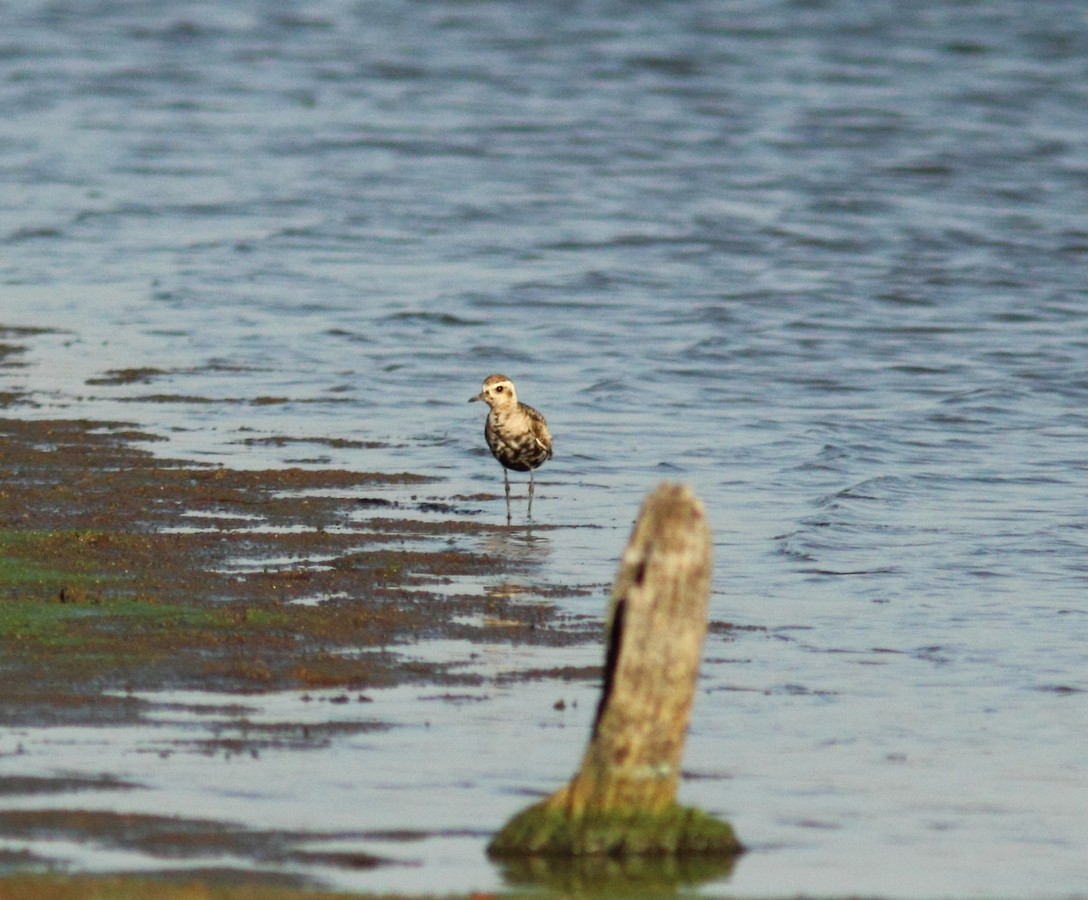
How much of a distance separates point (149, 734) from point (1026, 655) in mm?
Result: 4697

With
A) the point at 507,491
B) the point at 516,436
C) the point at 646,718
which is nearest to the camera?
the point at 646,718

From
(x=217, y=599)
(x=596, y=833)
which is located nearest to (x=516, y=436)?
(x=217, y=599)

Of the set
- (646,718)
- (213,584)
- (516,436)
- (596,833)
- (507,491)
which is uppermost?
(646,718)

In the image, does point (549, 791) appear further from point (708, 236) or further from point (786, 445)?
point (708, 236)

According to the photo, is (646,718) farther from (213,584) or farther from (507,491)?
(507,491)

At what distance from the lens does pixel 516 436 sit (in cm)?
1495

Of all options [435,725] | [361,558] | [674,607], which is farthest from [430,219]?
[674,607]

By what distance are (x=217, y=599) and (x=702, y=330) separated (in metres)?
12.4

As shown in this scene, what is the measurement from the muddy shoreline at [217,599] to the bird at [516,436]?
44cm

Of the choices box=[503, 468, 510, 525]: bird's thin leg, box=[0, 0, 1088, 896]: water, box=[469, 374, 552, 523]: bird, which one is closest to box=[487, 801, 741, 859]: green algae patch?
box=[0, 0, 1088, 896]: water

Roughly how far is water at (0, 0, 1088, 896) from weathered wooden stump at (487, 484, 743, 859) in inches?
12.8

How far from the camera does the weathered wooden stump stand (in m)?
7.40

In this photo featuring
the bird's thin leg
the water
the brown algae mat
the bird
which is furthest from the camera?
the bird

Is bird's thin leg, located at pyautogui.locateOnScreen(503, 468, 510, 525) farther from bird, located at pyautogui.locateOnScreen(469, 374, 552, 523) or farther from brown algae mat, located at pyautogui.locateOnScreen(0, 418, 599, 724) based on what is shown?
brown algae mat, located at pyautogui.locateOnScreen(0, 418, 599, 724)
